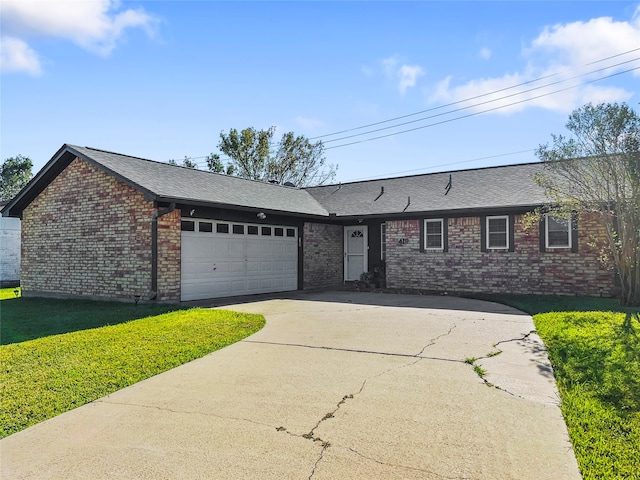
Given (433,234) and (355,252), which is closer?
(433,234)

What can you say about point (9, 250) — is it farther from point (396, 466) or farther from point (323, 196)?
point (396, 466)

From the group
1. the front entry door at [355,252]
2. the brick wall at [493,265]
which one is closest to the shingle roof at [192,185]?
the front entry door at [355,252]

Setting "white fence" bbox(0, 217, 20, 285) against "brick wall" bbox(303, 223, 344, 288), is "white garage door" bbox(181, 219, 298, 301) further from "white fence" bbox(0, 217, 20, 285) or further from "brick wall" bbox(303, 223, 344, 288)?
"white fence" bbox(0, 217, 20, 285)

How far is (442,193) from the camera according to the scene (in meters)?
16.2

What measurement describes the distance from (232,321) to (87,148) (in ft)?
27.8

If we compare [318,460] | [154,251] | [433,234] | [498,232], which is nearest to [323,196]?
[433,234]

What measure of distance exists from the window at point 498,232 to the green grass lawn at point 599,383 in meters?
4.63

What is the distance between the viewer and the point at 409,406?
4.25m

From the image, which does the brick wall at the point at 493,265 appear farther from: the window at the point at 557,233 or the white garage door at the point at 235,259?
the white garage door at the point at 235,259

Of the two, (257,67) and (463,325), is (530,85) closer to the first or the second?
(257,67)

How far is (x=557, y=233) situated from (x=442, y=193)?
435 cm

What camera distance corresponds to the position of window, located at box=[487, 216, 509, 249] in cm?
1379

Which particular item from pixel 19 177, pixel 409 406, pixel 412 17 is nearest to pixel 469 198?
pixel 412 17

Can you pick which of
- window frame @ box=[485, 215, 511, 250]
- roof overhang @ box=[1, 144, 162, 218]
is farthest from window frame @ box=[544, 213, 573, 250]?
roof overhang @ box=[1, 144, 162, 218]
